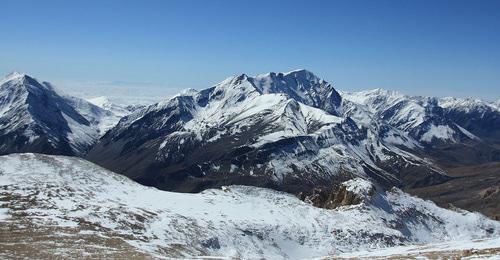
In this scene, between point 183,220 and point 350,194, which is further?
point 350,194

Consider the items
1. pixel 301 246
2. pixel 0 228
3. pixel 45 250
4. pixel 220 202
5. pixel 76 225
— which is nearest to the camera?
pixel 45 250

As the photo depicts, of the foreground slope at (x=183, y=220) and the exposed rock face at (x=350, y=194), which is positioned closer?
the foreground slope at (x=183, y=220)

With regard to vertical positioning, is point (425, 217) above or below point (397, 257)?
below

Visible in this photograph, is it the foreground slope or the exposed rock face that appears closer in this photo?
the foreground slope

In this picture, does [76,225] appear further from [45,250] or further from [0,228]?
[45,250]

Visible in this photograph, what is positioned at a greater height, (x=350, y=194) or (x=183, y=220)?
(x=183, y=220)

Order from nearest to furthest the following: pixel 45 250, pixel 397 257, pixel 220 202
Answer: pixel 397 257 < pixel 45 250 < pixel 220 202

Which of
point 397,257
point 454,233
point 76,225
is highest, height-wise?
point 397,257

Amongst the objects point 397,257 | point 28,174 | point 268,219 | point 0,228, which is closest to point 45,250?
point 0,228
